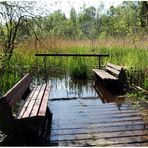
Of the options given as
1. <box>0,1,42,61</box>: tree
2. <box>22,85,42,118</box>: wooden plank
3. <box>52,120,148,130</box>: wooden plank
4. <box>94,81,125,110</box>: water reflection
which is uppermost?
<box>0,1,42,61</box>: tree

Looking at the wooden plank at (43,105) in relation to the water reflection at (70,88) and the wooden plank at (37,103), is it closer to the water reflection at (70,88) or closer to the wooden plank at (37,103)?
Result: the wooden plank at (37,103)

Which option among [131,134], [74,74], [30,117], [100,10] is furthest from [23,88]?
[100,10]

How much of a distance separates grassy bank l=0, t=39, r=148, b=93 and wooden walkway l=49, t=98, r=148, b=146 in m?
1.44

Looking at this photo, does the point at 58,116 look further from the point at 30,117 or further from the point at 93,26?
the point at 93,26

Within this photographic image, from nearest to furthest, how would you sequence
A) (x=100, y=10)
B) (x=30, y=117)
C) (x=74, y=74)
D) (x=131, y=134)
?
1. (x=30, y=117)
2. (x=131, y=134)
3. (x=74, y=74)
4. (x=100, y=10)

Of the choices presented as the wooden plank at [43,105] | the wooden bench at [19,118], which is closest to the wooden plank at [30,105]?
the wooden bench at [19,118]

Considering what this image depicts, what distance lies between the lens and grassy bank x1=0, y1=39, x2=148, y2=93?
7.01 m

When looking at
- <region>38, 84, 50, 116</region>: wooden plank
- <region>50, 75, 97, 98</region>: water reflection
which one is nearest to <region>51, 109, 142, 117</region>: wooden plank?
<region>38, 84, 50, 116</region>: wooden plank

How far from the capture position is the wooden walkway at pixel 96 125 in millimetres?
3547

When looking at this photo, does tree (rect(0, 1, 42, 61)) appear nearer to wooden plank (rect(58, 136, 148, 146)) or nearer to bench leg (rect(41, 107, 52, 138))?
bench leg (rect(41, 107, 52, 138))

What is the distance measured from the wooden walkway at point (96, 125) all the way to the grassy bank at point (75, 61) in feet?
4.72

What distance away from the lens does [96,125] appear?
4.18 meters

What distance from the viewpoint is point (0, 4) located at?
5.78 metres

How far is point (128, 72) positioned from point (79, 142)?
12.3 ft
